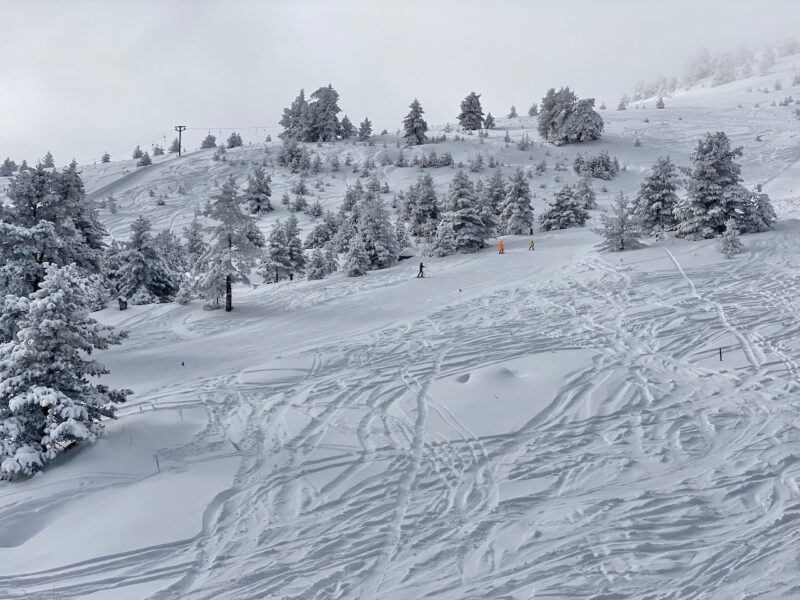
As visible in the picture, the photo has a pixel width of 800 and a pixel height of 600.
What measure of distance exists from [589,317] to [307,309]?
12.5 m

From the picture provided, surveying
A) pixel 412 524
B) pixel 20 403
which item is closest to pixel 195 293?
pixel 20 403

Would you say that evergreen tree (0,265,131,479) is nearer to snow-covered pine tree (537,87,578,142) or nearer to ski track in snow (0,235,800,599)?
ski track in snow (0,235,800,599)

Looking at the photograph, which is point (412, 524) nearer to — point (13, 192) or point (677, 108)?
point (13, 192)

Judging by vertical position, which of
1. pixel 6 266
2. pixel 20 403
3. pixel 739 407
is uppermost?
pixel 6 266

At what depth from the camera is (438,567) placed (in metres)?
7.23

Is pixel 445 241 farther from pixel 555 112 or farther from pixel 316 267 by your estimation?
pixel 555 112

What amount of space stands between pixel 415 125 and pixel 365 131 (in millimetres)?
9858

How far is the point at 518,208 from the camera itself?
123 feet

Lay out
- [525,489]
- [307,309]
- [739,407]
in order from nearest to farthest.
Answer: [525,489] < [739,407] < [307,309]

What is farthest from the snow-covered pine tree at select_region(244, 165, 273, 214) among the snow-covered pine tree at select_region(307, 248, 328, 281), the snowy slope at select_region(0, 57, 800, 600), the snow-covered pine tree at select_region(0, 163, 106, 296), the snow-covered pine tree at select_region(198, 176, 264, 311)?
the snowy slope at select_region(0, 57, 800, 600)

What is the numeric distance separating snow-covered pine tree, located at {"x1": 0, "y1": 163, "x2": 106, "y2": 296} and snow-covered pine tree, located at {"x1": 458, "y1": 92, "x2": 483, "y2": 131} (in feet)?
209

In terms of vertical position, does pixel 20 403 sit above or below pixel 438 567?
above

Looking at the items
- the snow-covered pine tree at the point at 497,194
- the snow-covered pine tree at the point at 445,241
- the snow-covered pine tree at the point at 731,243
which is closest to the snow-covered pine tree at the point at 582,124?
the snow-covered pine tree at the point at 497,194

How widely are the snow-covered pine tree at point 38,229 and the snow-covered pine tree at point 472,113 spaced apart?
209 ft
